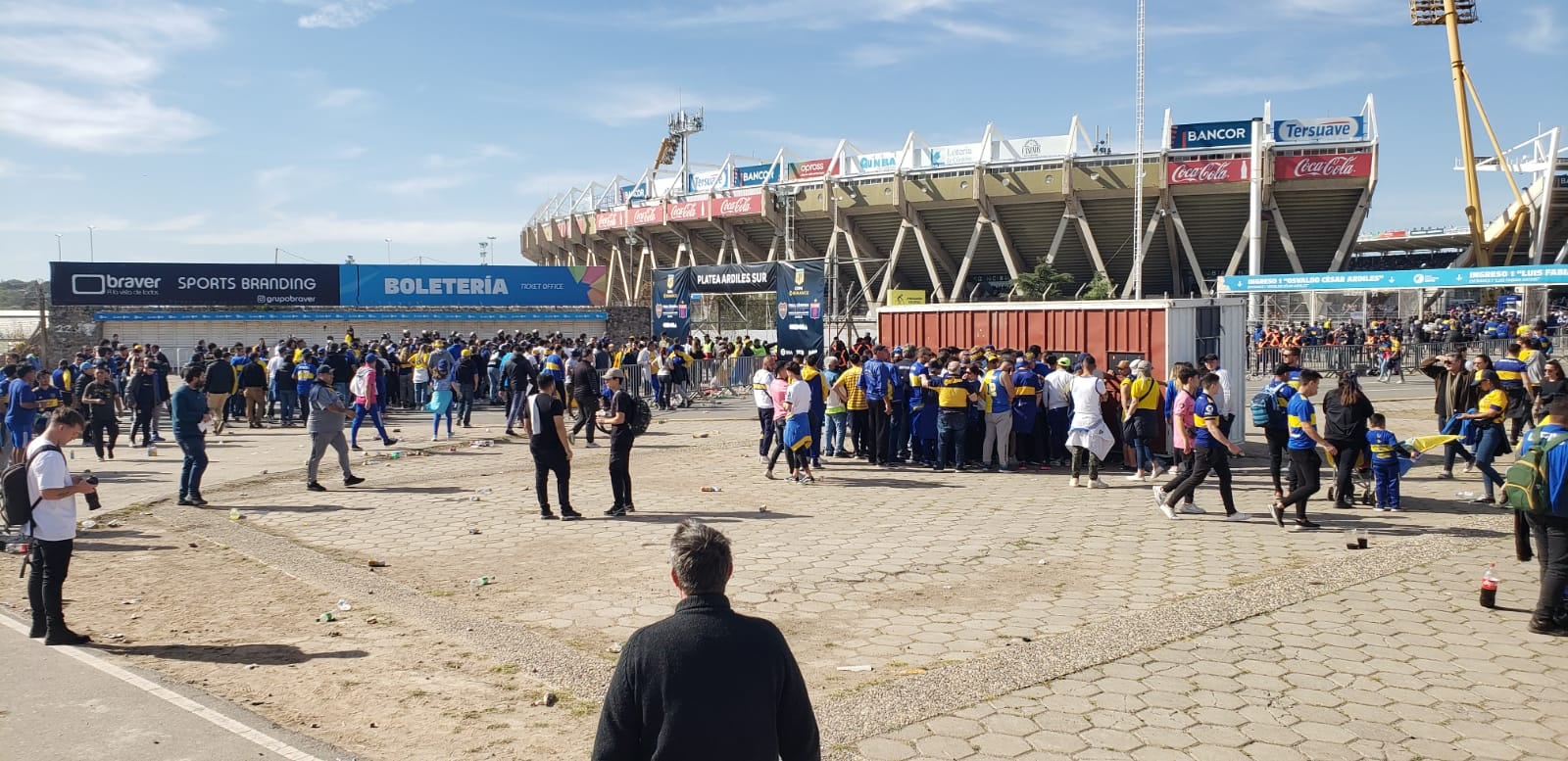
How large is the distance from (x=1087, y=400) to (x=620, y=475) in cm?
520

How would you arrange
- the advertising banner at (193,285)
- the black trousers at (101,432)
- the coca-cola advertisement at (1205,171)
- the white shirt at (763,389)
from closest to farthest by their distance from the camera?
the white shirt at (763,389) < the black trousers at (101,432) < the advertising banner at (193,285) < the coca-cola advertisement at (1205,171)

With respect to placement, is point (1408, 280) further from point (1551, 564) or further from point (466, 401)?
point (1551, 564)

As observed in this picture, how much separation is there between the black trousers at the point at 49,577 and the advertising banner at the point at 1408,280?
1207 inches

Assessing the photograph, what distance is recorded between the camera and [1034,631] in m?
6.74

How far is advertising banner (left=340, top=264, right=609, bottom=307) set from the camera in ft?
130

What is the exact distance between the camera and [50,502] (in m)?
6.43

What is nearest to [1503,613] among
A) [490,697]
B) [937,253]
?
[490,697]

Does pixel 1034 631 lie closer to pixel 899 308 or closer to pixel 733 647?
pixel 733 647

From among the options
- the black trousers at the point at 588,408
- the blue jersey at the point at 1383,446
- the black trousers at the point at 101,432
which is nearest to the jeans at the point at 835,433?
the black trousers at the point at 588,408

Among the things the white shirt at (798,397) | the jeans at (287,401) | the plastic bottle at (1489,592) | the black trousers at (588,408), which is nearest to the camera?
the plastic bottle at (1489,592)

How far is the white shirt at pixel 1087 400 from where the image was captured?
11.8 metres

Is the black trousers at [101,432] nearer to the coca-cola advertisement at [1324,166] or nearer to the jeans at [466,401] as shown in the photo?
the jeans at [466,401]

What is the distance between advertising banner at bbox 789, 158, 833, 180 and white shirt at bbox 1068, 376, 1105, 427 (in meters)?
39.7

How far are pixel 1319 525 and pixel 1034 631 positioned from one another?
15.0ft
